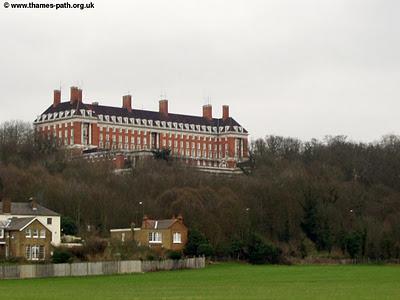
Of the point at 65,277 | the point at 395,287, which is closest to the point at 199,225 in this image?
the point at 65,277

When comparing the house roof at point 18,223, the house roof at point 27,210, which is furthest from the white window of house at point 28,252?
the house roof at point 27,210

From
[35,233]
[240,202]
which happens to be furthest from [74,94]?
[35,233]

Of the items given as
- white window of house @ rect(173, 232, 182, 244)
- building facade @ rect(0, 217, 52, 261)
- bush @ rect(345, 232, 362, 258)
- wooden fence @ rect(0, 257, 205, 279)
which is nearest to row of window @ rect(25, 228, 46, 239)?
building facade @ rect(0, 217, 52, 261)

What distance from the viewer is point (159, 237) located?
93.7m

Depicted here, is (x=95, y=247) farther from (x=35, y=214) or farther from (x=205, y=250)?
(x=205, y=250)

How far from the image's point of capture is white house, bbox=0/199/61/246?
286ft

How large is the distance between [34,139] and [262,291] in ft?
323

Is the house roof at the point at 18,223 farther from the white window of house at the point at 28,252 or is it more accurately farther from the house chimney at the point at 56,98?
the house chimney at the point at 56,98

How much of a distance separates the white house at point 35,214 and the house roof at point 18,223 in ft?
3.46

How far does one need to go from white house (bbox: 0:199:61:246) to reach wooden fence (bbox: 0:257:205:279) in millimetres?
10866

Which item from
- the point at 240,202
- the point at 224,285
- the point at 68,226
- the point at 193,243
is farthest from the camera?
the point at 240,202

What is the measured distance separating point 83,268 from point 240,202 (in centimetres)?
3626

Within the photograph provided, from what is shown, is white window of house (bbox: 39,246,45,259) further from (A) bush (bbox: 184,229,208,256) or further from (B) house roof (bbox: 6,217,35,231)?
(A) bush (bbox: 184,229,208,256)

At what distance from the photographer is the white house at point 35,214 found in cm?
8731
